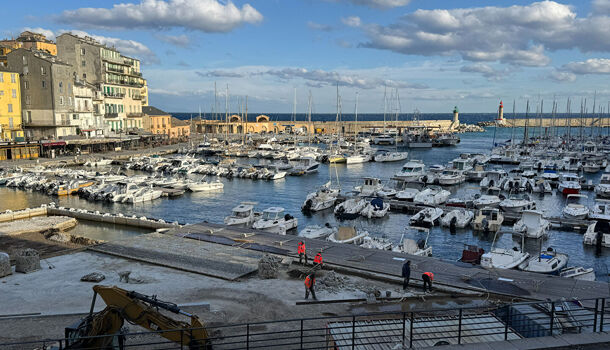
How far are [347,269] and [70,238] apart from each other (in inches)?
674

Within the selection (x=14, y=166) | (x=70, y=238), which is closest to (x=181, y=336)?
(x=70, y=238)

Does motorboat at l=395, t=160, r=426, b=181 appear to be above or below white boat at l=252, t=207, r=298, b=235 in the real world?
above

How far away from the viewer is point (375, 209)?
3950cm

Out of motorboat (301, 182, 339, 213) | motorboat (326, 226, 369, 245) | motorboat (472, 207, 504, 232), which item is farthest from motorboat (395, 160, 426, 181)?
motorboat (326, 226, 369, 245)

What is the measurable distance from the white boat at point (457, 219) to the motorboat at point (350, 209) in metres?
→ 6.85

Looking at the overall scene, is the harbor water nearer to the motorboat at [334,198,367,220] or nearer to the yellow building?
the motorboat at [334,198,367,220]

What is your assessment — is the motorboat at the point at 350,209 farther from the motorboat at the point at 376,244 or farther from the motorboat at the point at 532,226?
the motorboat at the point at 532,226

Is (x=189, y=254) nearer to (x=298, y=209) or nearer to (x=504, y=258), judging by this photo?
(x=504, y=258)

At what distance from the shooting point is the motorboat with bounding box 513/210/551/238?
107ft

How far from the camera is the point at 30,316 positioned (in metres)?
13.9

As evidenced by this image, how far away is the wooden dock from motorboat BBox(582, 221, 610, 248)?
1592cm

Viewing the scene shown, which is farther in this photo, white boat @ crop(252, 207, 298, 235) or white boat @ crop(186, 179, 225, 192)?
white boat @ crop(186, 179, 225, 192)

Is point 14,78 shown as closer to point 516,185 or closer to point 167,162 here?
point 167,162

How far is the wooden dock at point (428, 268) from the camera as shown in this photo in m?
16.6
